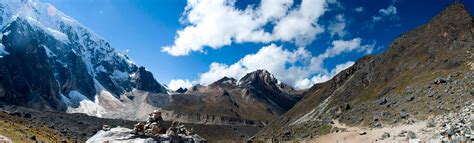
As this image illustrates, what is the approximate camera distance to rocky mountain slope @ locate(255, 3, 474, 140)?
84.8 m

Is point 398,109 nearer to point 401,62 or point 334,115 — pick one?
point 334,115

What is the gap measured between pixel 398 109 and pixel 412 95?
23.3 feet

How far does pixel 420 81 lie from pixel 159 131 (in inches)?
3988

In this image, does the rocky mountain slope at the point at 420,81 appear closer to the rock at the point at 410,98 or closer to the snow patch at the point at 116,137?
the rock at the point at 410,98

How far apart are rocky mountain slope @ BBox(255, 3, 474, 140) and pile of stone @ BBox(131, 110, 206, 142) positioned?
46081 mm

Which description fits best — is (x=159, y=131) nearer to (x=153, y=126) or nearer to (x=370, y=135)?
(x=153, y=126)

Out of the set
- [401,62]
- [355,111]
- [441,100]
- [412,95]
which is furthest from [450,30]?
[441,100]

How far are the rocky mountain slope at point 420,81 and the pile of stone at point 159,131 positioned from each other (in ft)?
151

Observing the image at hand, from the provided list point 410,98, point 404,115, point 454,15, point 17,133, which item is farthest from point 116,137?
point 454,15

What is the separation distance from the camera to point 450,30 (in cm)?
15225

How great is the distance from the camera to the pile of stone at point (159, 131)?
106ft

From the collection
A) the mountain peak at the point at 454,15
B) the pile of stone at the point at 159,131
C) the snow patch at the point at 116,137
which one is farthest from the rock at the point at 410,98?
the snow patch at the point at 116,137

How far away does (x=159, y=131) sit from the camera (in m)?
34.8

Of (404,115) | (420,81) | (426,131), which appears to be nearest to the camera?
(426,131)
